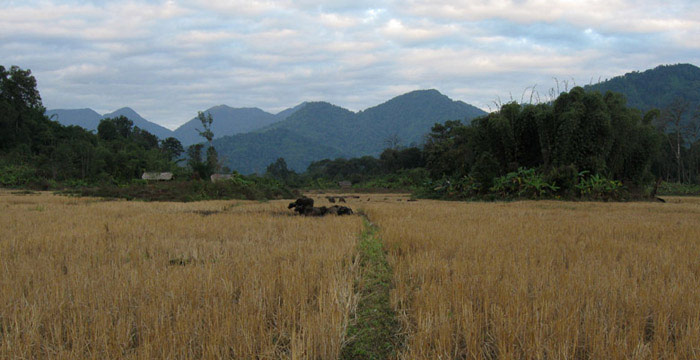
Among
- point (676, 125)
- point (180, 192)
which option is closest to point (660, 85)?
point (676, 125)

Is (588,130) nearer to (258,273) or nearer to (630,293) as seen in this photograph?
(630,293)

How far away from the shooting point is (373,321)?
267 centimetres

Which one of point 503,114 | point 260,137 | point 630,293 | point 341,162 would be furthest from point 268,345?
point 260,137

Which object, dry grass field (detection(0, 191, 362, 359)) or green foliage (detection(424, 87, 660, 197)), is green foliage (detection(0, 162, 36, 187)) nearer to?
dry grass field (detection(0, 191, 362, 359))

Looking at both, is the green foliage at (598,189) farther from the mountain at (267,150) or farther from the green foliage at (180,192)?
the mountain at (267,150)

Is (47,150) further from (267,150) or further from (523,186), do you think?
(267,150)

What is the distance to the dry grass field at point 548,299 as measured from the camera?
206 cm

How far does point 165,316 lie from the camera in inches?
95.9

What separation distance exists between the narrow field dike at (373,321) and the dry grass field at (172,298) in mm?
118

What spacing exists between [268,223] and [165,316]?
516cm

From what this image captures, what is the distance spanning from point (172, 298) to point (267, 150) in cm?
16686

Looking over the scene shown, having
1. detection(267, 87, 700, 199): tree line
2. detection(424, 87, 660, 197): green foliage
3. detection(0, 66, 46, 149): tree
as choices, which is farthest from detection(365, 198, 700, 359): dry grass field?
detection(0, 66, 46, 149): tree

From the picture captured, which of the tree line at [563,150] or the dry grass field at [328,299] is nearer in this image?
the dry grass field at [328,299]

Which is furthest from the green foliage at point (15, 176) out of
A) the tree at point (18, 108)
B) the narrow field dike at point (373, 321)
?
the narrow field dike at point (373, 321)
